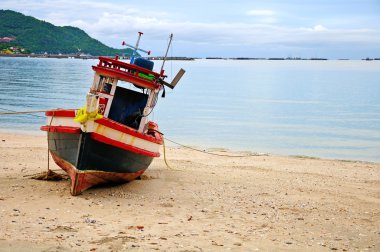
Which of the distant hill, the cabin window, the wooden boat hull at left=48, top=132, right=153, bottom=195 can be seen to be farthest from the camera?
the distant hill

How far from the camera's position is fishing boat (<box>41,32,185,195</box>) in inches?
386

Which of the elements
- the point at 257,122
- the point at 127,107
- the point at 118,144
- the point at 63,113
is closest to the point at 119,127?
the point at 118,144

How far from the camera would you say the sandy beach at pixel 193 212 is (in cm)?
747

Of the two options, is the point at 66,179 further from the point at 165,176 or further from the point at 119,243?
the point at 119,243

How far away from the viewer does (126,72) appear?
35.8 feet

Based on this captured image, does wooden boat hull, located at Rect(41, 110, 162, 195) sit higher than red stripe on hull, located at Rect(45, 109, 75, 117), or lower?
lower

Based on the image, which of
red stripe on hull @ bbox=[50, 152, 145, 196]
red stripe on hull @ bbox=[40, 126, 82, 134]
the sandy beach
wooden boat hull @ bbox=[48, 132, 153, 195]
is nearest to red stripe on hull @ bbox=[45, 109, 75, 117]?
red stripe on hull @ bbox=[40, 126, 82, 134]

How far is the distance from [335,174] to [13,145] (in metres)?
11.5

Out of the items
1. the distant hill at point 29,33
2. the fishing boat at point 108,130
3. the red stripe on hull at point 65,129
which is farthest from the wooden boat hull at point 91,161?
the distant hill at point 29,33

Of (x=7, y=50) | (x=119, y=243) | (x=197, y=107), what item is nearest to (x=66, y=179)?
(x=119, y=243)

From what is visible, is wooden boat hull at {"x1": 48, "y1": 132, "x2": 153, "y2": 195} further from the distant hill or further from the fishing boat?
the distant hill

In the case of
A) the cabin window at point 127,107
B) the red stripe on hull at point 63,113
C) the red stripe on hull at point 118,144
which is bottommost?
the red stripe on hull at point 118,144

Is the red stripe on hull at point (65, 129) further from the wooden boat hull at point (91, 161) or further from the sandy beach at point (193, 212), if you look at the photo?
the sandy beach at point (193, 212)

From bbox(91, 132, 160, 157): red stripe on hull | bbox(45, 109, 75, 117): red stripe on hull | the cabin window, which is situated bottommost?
bbox(91, 132, 160, 157): red stripe on hull
